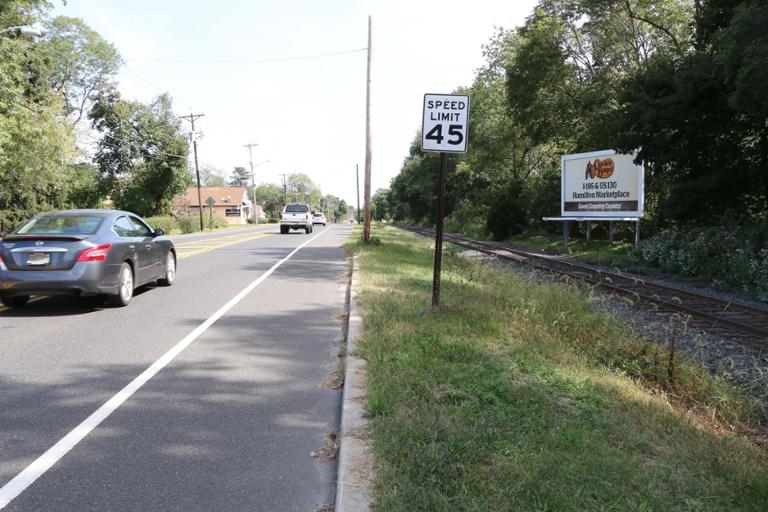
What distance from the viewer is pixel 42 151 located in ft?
95.1

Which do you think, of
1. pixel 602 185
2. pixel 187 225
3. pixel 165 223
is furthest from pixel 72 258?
pixel 187 225

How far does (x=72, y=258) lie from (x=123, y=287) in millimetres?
993

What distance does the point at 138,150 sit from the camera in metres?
49.1

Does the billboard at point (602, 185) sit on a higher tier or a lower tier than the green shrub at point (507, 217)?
higher

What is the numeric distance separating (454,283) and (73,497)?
312 inches

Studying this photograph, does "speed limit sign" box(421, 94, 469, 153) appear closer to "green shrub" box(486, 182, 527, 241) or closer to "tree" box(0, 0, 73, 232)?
"green shrub" box(486, 182, 527, 241)

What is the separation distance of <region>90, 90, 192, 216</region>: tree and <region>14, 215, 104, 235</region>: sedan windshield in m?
44.1

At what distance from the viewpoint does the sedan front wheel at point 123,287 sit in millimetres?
8312

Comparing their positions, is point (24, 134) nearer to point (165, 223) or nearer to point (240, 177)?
point (165, 223)

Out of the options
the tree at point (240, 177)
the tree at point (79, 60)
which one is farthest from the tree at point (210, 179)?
the tree at point (79, 60)

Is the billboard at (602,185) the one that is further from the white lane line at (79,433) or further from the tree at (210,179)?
the tree at (210,179)

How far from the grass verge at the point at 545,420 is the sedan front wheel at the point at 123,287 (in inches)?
163

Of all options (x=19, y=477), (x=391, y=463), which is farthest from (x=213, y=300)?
(x=391, y=463)

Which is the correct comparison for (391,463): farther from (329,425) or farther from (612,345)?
(612,345)
